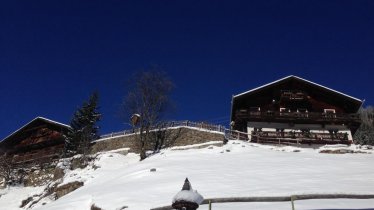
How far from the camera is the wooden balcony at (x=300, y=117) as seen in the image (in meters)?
39.8

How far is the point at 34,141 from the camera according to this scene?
48.1 metres

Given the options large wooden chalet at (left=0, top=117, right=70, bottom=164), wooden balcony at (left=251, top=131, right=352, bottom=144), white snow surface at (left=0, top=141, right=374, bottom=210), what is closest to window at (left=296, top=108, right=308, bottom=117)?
wooden balcony at (left=251, top=131, right=352, bottom=144)

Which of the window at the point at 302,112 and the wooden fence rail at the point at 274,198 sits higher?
the window at the point at 302,112

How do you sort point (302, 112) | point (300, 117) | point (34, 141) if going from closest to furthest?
point (300, 117) < point (302, 112) < point (34, 141)

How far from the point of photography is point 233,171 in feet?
70.9

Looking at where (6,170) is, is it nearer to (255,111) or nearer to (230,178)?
(255,111)

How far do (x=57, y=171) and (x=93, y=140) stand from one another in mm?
6738

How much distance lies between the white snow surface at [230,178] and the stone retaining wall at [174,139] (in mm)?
2161

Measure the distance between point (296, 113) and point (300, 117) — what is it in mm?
623

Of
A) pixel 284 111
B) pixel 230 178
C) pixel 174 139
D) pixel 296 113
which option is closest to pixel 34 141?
pixel 174 139

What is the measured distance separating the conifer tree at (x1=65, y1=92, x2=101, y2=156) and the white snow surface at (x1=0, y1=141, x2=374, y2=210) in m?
6.88

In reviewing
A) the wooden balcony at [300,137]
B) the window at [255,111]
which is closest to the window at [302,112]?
the wooden balcony at [300,137]

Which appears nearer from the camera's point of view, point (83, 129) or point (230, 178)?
point (230, 178)

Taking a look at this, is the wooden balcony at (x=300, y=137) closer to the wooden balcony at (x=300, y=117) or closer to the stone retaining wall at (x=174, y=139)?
the wooden balcony at (x=300, y=117)
